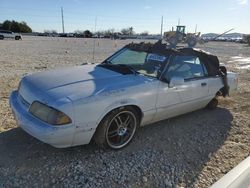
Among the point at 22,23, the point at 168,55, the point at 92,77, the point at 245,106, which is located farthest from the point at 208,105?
the point at 22,23

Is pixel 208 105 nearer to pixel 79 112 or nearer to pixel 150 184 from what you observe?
pixel 150 184

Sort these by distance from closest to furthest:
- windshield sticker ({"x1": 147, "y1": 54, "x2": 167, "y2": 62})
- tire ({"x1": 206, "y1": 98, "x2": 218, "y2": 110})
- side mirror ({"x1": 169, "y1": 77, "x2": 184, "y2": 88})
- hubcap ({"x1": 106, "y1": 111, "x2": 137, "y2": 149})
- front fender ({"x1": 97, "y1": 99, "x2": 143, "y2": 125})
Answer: front fender ({"x1": 97, "y1": 99, "x2": 143, "y2": 125}) < hubcap ({"x1": 106, "y1": 111, "x2": 137, "y2": 149}) < side mirror ({"x1": 169, "y1": 77, "x2": 184, "y2": 88}) < windshield sticker ({"x1": 147, "y1": 54, "x2": 167, "y2": 62}) < tire ({"x1": 206, "y1": 98, "x2": 218, "y2": 110})

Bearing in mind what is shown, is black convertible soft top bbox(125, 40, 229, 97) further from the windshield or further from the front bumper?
the front bumper

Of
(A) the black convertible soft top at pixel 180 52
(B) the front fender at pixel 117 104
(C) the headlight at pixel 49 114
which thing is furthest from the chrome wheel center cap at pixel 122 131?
(A) the black convertible soft top at pixel 180 52

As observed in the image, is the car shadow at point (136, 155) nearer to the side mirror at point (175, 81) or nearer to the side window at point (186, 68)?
the side mirror at point (175, 81)

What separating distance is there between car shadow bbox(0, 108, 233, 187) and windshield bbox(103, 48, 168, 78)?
1.04m

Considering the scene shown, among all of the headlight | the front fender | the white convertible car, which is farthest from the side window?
the headlight

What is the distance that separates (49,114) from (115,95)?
2.88 ft

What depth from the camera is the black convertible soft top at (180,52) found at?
4.52m

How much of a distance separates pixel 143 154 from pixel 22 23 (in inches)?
3470

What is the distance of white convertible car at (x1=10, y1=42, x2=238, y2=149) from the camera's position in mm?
3086

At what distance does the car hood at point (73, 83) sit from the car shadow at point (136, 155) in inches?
30.1

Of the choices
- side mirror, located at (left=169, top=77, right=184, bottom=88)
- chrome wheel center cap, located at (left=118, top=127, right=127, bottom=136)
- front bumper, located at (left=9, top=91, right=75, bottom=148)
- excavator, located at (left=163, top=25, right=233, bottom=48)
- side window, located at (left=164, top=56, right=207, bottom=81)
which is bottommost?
chrome wheel center cap, located at (left=118, top=127, right=127, bottom=136)

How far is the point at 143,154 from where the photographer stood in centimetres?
368
